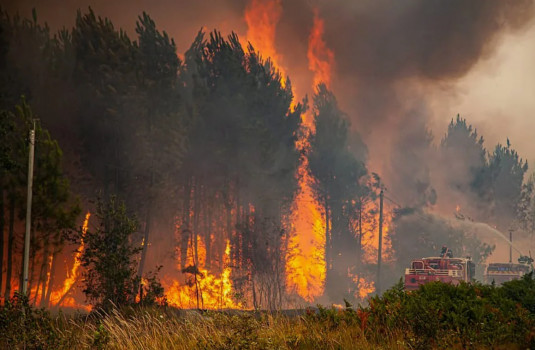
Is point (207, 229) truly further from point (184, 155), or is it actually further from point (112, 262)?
point (112, 262)

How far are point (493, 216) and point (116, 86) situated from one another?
2095 inches

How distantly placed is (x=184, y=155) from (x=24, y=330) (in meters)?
38.0

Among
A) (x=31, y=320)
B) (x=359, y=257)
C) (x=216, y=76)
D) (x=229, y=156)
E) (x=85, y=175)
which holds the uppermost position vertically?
(x=216, y=76)

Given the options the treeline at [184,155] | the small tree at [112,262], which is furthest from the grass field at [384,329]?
the treeline at [184,155]

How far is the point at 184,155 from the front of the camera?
49750mm

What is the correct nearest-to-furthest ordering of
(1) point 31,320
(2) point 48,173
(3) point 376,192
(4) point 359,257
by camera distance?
1. (1) point 31,320
2. (2) point 48,173
3. (4) point 359,257
4. (3) point 376,192

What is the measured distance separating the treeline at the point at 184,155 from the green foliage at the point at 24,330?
1383 centimetres

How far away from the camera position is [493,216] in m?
76.6

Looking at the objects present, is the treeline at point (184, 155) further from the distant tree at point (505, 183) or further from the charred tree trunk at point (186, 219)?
the distant tree at point (505, 183)

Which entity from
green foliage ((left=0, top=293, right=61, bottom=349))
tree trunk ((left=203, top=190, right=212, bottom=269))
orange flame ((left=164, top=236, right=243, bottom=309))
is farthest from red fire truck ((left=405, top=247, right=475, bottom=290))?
green foliage ((left=0, top=293, right=61, bottom=349))

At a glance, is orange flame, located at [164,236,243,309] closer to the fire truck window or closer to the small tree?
the fire truck window

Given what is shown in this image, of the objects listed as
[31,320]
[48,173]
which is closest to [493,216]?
[48,173]

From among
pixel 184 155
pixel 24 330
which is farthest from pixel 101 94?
pixel 24 330

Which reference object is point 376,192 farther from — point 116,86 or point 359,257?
point 116,86
